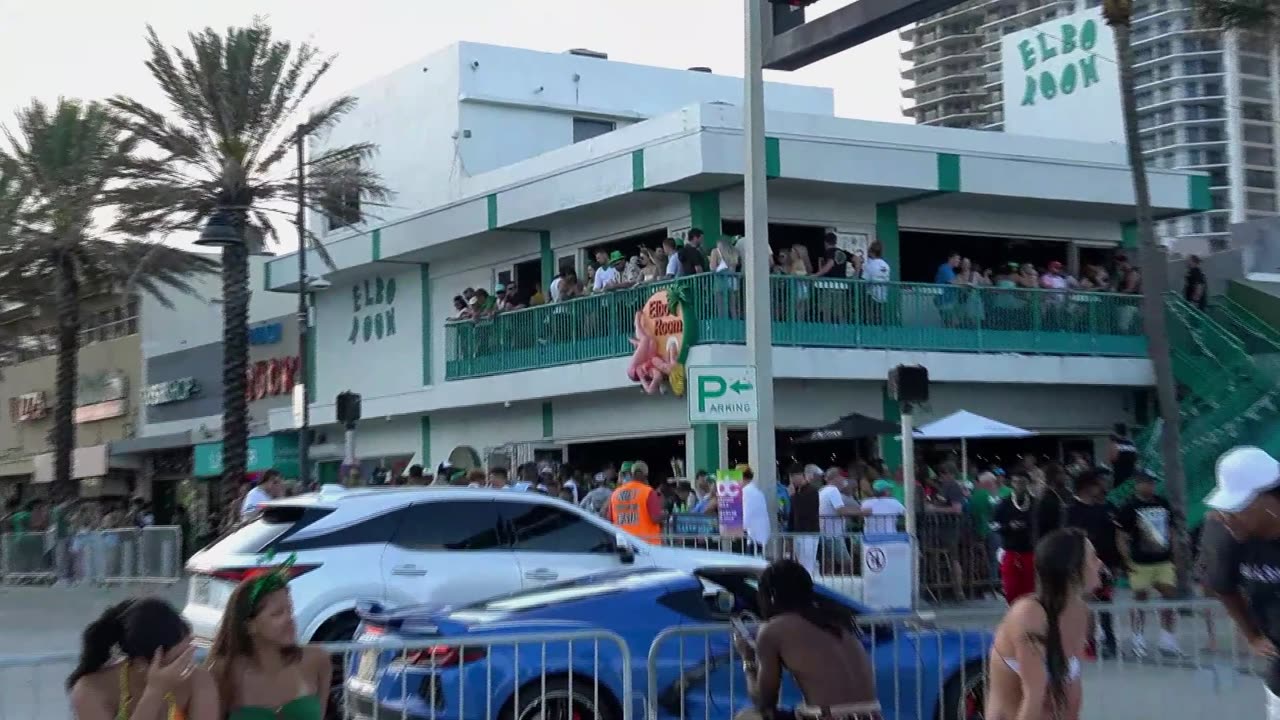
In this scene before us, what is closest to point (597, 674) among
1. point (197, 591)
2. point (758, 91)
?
point (197, 591)

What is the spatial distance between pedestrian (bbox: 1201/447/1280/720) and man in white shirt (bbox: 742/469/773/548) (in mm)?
10429

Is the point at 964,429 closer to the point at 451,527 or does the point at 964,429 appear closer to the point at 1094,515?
the point at 1094,515

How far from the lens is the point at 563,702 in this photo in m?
9.02

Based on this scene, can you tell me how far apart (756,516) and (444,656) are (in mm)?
8435

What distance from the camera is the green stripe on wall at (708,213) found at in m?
25.7

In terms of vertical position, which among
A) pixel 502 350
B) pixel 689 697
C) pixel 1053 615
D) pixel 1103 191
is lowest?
pixel 689 697

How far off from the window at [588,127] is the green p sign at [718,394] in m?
20.9

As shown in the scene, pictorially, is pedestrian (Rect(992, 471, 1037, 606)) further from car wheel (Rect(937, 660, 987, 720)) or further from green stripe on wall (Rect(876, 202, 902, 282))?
green stripe on wall (Rect(876, 202, 902, 282))

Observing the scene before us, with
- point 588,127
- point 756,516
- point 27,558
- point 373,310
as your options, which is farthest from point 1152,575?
point 27,558

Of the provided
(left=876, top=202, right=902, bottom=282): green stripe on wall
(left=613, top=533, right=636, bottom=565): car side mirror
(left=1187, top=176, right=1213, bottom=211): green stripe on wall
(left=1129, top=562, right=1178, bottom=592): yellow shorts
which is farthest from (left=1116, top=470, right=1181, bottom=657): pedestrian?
(left=1187, top=176, right=1213, bottom=211): green stripe on wall

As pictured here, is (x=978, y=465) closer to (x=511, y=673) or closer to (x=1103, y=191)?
(x=1103, y=191)

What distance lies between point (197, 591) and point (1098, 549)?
7650mm

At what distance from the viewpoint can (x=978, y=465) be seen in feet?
95.8

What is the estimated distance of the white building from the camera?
82.6 feet
